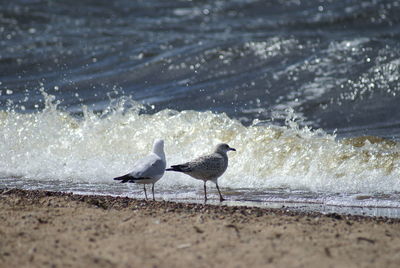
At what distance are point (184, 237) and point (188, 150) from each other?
568cm

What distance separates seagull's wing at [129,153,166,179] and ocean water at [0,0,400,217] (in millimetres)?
627

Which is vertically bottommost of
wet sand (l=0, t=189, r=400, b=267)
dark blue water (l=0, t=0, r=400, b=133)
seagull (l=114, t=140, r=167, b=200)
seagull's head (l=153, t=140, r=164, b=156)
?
wet sand (l=0, t=189, r=400, b=267)

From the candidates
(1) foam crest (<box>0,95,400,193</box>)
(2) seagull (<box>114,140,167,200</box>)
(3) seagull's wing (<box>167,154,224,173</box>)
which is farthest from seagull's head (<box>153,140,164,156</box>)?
(1) foam crest (<box>0,95,400,193</box>)

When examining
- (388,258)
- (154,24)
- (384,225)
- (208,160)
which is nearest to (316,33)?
(154,24)

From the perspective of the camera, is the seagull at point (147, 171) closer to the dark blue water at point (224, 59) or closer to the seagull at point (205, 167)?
the seagull at point (205, 167)

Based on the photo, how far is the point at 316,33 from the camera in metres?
18.8

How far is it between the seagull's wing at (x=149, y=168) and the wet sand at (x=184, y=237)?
98cm

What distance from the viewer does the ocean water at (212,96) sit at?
32.3 ft

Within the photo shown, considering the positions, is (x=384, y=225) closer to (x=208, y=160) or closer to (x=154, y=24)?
(x=208, y=160)

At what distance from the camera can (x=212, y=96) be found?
1578cm

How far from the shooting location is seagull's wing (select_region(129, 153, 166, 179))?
8195 mm

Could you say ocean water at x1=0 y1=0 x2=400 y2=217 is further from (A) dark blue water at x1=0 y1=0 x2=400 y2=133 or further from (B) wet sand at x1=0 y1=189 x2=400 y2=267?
(B) wet sand at x1=0 y1=189 x2=400 y2=267

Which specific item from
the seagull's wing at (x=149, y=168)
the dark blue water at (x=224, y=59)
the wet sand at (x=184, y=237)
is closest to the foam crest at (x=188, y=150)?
the seagull's wing at (x=149, y=168)

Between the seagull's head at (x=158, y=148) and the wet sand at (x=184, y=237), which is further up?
the seagull's head at (x=158, y=148)
